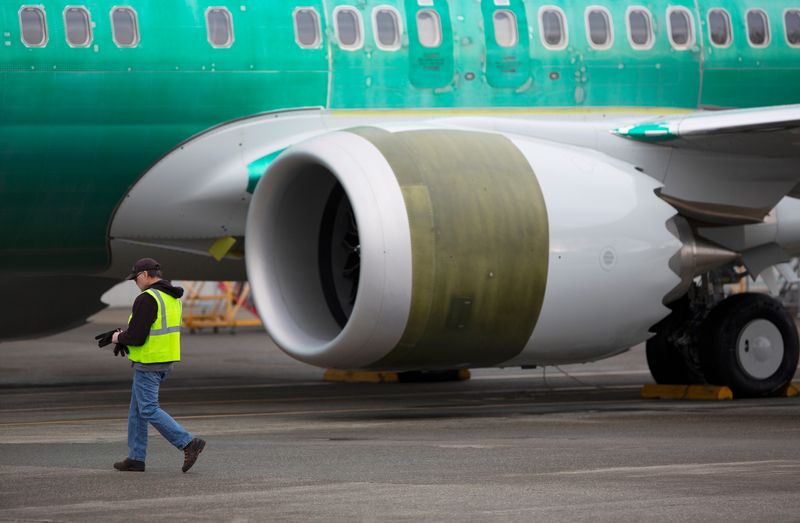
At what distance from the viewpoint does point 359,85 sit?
1579 cm

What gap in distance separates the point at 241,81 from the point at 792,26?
600 cm

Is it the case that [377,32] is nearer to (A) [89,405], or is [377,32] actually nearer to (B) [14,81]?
(B) [14,81]

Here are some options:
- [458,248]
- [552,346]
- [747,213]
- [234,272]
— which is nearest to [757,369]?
[747,213]

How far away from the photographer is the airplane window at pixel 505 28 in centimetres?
1627

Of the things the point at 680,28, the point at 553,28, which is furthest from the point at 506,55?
the point at 680,28

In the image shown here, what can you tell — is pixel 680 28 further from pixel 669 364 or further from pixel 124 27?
pixel 124 27

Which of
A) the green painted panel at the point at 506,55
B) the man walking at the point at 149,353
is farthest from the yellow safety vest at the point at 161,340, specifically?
the green painted panel at the point at 506,55

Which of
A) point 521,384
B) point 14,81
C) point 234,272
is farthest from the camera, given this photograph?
point 521,384

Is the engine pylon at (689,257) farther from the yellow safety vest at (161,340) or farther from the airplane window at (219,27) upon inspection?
the yellow safety vest at (161,340)

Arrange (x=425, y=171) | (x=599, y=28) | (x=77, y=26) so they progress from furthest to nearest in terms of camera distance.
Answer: (x=599, y=28) → (x=77, y=26) → (x=425, y=171)

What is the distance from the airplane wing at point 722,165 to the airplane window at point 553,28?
1.50m

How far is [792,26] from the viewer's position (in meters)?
17.4

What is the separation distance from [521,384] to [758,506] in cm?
1024

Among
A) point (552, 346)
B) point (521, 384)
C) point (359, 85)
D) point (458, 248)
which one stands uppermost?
point (359, 85)
